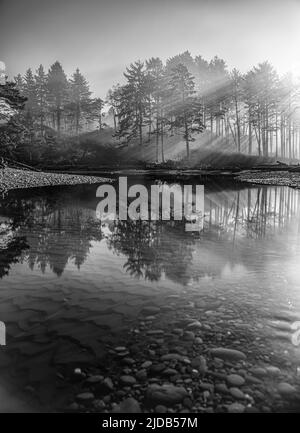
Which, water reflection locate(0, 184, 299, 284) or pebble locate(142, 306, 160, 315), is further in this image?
water reflection locate(0, 184, 299, 284)

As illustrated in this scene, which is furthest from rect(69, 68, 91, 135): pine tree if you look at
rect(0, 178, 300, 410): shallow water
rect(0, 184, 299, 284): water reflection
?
rect(0, 178, 300, 410): shallow water

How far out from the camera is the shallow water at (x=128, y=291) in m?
4.38

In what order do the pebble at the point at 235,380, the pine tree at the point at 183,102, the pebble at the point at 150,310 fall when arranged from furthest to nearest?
the pine tree at the point at 183,102
the pebble at the point at 150,310
the pebble at the point at 235,380

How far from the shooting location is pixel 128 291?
6.50m

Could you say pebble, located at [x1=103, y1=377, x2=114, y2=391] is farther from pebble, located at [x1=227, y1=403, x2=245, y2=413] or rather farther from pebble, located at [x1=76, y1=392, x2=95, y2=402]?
pebble, located at [x1=227, y1=403, x2=245, y2=413]

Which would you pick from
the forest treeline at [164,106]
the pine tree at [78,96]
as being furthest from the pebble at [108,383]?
the pine tree at [78,96]

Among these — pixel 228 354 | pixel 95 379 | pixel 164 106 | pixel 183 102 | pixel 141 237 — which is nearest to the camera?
pixel 95 379

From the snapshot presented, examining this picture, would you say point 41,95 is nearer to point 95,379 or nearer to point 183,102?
point 183,102

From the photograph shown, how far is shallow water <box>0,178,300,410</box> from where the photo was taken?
172 inches

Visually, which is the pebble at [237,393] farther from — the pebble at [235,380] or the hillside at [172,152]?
the hillside at [172,152]

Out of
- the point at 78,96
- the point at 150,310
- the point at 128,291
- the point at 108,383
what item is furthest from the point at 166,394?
the point at 78,96

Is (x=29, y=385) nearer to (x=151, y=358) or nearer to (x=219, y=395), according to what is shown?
(x=151, y=358)
